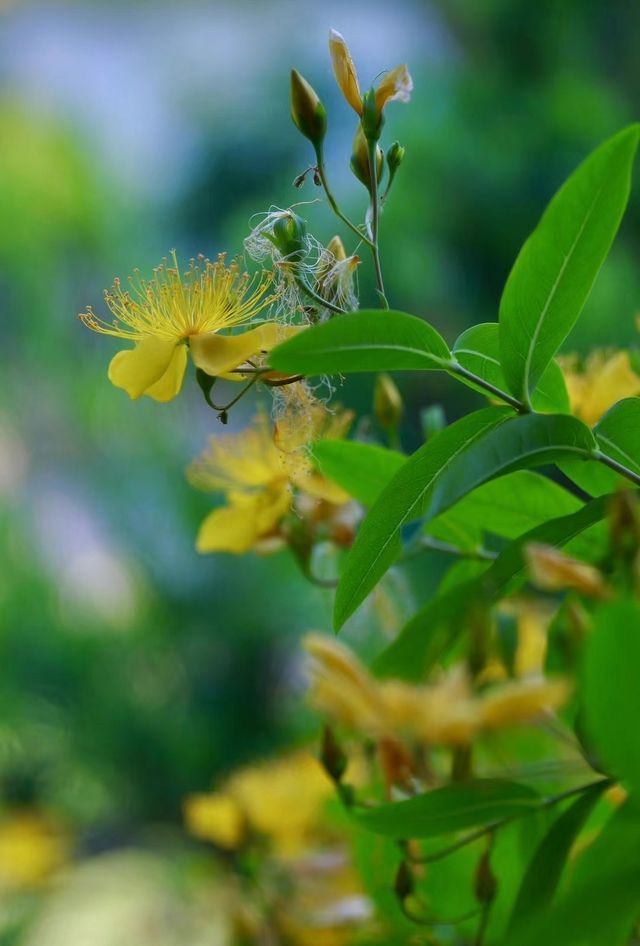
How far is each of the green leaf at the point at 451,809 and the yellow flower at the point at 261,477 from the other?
92mm

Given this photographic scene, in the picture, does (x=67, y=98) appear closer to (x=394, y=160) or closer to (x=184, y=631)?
(x=184, y=631)

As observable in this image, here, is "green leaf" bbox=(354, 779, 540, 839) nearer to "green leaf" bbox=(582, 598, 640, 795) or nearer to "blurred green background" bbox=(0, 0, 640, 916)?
"green leaf" bbox=(582, 598, 640, 795)

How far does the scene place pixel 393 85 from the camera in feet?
0.82

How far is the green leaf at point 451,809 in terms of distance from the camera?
0.22 meters

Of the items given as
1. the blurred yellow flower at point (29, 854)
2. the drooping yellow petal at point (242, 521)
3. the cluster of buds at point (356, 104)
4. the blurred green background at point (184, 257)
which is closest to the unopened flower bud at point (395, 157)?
the cluster of buds at point (356, 104)

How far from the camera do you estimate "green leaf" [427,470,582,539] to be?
0.93 feet

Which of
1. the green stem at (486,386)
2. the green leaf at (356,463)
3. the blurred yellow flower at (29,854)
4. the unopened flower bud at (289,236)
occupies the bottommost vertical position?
the blurred yellow flower at (29,854)

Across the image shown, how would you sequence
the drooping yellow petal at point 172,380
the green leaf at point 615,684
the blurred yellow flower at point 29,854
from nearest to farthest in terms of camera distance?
the green leaf at point 615,684, the drooping yellow petal at point 172,380, the blurred yellow flower at point 29,854

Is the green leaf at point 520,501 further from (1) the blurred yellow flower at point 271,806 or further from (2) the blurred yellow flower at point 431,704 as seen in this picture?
(1) the blurred yellow flower at point 271,806

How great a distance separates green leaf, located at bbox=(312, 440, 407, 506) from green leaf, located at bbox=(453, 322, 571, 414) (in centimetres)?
4

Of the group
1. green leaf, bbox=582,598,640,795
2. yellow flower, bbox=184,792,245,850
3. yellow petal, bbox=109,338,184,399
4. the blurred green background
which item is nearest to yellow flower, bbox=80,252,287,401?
yellow petal, bbox=109,338,184,399

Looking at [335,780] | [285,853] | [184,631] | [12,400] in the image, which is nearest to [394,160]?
[335,780]

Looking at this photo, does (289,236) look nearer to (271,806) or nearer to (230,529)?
(230,529)

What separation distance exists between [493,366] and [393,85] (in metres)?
0.07
